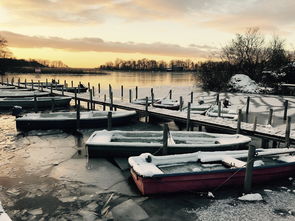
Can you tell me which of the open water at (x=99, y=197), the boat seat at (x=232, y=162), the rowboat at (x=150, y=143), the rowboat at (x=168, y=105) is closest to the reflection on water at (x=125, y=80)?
the rowboat at (x=168, y=105)

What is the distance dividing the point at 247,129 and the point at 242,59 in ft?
112

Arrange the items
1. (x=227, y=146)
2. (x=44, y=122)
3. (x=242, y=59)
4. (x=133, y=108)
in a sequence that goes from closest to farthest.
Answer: (x=227, y=146), (x=44, y=122), (x=133, y=108), (x=242, y=59)

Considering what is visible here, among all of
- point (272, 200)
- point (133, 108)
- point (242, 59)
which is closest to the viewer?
point (272, 200)

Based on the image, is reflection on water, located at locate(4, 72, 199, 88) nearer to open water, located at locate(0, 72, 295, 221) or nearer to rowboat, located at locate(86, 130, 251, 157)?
rowboat, located at locate(86, 130, 251, 157)

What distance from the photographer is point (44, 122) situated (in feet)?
50.2

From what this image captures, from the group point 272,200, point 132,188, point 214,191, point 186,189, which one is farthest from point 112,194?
point 272,200

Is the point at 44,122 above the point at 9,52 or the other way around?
the other way around

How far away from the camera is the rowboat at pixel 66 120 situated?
1524cm

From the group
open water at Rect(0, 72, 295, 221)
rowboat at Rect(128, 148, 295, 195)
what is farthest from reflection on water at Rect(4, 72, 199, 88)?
rowboat at Rect(128, 148, 295, 195)

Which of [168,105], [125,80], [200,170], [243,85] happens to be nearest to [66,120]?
[168,105]

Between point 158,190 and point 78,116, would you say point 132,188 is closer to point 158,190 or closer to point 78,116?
point 158,190

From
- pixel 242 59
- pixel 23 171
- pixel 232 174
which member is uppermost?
pixel 242 59

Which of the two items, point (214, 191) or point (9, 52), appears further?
point (9, 52)

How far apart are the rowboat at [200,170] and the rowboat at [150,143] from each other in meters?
1.42
